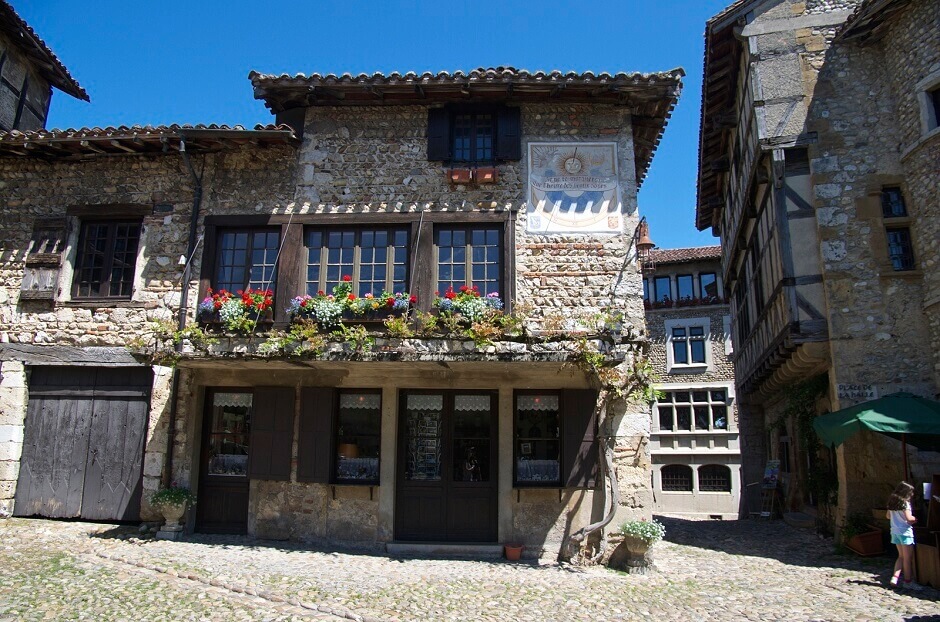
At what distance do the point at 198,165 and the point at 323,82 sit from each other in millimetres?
2571

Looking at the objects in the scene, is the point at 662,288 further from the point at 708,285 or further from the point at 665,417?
the point at 665,417

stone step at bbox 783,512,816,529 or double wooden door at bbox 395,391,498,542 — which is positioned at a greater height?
double wooden door at bbox 395,391,498,542

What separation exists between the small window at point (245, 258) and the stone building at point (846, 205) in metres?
8.30

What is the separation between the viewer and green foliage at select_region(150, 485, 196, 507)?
29.6ft

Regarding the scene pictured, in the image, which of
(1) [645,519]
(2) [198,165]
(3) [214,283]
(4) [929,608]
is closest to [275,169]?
(2) [198,165]

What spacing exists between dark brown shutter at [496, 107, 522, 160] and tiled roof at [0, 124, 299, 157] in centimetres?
319

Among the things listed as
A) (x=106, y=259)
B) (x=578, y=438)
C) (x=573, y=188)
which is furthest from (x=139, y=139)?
(x=578, y=438)

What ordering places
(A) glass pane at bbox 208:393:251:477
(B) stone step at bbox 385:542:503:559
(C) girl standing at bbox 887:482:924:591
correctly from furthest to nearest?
(A) glass pane at bbox 208:393:251:477, (B) stone step at bbox 385:542:503:559, (C) girl standing at bbox 887:482:924:591

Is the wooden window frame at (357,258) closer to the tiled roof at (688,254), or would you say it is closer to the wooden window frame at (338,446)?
the wooden window frame at (338,446)

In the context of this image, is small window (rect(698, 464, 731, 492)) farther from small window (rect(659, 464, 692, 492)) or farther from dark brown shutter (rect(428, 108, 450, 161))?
dark brown shutter (rect(428, 108, 450, 161))

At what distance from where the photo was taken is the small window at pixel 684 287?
25.5 metres

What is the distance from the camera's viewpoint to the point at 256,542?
9031 mm

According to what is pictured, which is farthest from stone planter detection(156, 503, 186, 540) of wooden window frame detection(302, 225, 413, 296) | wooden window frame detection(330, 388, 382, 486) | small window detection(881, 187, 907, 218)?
small window detection(881, 187, 907, 218)

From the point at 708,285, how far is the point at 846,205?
51.1 feet
